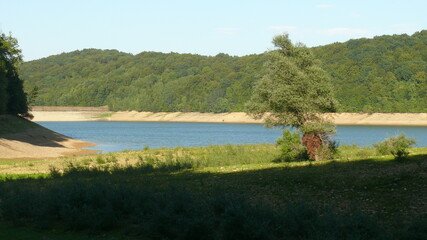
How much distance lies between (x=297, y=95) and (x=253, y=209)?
77.5 feet

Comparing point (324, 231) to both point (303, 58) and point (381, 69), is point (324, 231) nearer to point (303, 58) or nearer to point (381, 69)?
point (303, 58)

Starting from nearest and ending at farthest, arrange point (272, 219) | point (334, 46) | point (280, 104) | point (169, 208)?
1. point (272, 219)
2. point (169, 208)
3. point (280, 104)
4. point (334, 46)

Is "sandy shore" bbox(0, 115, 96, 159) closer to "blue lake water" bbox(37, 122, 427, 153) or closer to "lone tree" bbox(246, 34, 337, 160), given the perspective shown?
"blue lake water" bbox(37, 122, 427, 153)

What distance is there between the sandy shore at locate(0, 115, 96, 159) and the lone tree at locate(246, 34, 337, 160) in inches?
1120

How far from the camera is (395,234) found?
35.6 feet

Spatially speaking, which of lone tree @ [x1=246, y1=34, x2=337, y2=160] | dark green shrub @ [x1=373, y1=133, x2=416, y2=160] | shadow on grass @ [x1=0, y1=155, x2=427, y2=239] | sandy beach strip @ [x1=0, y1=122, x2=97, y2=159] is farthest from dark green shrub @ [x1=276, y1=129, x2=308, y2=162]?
sandy beach strip @ [x1=0, y1=122, x2=97, y2=159]

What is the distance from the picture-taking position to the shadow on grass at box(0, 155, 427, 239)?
35.5 ft

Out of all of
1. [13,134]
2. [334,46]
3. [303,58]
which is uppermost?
[334,46]

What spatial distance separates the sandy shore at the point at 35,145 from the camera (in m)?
52.7

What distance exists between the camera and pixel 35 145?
63.1 meters

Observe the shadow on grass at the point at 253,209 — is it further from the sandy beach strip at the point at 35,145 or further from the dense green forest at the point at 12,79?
the dense green forest at the point at 12,79

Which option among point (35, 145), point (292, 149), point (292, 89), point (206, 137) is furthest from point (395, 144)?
point (206, 137)

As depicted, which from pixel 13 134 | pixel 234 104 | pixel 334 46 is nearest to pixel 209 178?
pixel 13 134

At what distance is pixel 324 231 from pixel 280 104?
79.4 feet
